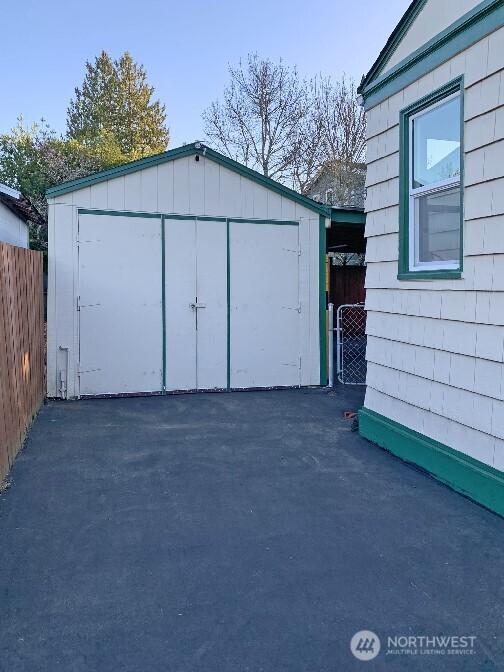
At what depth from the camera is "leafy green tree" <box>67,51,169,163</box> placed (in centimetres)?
2517

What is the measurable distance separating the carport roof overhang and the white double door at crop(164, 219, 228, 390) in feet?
5.71

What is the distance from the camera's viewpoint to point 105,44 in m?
25.0

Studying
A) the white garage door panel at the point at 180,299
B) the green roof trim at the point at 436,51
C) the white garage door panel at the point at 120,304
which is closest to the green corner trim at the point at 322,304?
the white garage door panel at the point at 180,299

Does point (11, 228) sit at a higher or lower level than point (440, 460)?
higher

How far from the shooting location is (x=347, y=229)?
911cm

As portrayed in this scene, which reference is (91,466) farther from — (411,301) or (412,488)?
(411,301)

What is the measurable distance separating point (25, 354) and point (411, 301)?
11.5 ft

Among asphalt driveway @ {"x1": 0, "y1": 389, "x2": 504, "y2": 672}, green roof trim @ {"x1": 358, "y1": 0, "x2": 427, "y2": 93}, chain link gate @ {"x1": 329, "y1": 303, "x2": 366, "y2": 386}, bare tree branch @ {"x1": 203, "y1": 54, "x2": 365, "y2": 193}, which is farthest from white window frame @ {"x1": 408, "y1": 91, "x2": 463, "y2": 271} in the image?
bare tree branch @ {"x1": 203, "y1": 54, "x2": 365, "y2": 193}

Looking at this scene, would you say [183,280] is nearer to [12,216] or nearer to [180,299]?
[180,299]

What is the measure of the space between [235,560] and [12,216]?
890cm

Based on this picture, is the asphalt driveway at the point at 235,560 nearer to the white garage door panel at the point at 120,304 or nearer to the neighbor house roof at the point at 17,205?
the white garage door panel at the point at 120,304

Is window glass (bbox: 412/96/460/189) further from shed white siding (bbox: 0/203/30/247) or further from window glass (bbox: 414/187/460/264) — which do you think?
shed white siding (bbox: 0/203/30/247)

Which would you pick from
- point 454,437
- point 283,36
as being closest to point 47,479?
point 454,437

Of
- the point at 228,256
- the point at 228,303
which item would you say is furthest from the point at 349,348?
the point at 228,256
